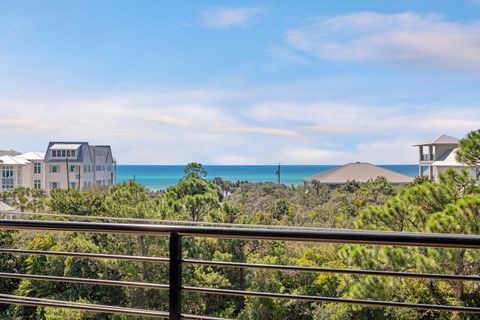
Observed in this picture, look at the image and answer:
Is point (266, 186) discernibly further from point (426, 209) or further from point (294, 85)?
point (426, 209)

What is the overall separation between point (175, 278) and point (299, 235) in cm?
38

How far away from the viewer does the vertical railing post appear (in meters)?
1.12

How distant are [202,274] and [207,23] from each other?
944 centimetres

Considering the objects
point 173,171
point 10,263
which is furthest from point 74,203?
point 173,171

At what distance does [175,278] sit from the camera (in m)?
1.14

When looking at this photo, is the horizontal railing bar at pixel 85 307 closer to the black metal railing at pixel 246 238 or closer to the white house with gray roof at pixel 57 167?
the black metal railing at pixel 246 238

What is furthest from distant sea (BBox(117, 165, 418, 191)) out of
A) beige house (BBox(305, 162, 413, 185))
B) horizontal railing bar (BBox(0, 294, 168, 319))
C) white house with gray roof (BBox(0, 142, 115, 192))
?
horizontal railing bar (BBox(0, 294, 168, 319))

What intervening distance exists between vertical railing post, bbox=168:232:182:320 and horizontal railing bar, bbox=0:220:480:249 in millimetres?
36

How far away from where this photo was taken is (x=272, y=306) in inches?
378

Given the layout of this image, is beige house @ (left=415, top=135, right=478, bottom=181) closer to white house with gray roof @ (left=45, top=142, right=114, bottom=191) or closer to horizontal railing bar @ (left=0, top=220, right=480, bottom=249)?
horizontal railing bar @ (left=0, top=220, right=480, bottom=249)

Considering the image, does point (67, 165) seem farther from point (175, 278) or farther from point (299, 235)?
point (299, 235)

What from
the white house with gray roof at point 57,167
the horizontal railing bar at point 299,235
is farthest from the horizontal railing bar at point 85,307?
the white house with gray roof at point 57,167

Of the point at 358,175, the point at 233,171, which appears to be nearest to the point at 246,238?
the point at 358,175

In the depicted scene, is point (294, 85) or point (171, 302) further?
point (294, 85)
